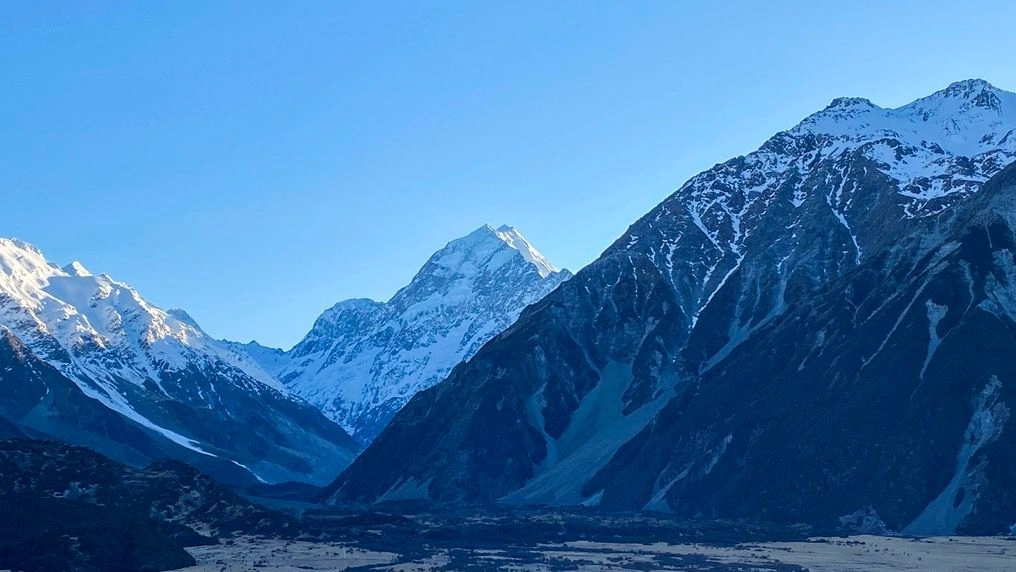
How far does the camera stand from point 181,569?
17512 centimetres

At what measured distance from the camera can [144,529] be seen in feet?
602

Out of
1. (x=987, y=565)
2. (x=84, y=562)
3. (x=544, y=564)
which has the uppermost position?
(x=84, y=562)

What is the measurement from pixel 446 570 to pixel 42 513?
172ft

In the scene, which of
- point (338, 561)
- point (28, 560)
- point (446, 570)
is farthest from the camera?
point (338, 561)

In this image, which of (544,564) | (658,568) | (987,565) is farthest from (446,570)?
(987,565)

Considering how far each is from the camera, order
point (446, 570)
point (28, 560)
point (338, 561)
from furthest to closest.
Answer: point (338, 561)
point (446, 570)
point (28, 560)

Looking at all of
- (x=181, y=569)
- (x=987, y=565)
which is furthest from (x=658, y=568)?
(x=181, y=569)

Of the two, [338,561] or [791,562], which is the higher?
[338,561]

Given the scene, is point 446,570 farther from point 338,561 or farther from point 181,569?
point 181,569

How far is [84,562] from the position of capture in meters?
168

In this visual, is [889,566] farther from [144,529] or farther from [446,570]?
[144,529]

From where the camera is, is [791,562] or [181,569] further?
[791,562]

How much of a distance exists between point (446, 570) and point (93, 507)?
48.8m

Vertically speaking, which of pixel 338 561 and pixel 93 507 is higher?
pixel 93 507
